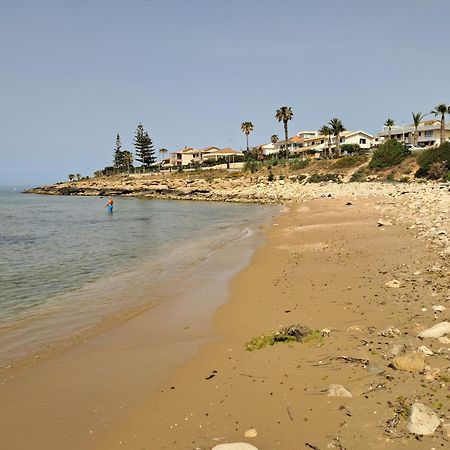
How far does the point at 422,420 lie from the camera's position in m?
3.86

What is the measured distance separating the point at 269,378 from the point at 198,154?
434ft

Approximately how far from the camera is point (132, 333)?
848cm

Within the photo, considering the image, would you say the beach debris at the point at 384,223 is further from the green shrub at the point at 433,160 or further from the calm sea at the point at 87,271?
the green shrub at the point at 433,160

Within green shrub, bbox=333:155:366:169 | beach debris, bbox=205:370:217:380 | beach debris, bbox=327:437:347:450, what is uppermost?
green shrub, bbox=333:155:366:169

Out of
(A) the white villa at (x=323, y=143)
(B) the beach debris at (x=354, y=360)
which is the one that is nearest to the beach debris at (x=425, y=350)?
(B) the beach debris at (x=354, y=360)

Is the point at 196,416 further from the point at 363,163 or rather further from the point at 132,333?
the point at 363,163

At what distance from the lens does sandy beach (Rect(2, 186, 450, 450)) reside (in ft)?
14.0

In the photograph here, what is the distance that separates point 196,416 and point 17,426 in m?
2.24

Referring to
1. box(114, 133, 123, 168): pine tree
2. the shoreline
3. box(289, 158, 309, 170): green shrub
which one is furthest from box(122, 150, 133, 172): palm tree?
the shoreline

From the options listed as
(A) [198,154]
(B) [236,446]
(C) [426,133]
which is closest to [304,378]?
(B) [236,446]

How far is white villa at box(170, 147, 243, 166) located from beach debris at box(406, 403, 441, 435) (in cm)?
12437

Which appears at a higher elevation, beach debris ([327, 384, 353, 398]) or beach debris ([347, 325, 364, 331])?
beach debris ([327, 384, 353, 398])

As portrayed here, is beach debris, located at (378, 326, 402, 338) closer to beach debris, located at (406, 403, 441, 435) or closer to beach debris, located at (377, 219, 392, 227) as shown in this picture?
beach debris, located at (406, 403, 441, 435)

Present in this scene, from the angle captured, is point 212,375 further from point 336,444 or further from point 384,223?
point 384,223
